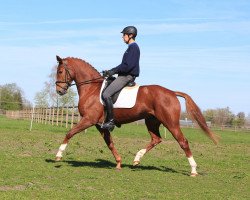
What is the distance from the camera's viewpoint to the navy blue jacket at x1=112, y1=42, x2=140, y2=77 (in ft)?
35.1

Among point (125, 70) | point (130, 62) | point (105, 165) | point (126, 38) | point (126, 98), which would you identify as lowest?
point (105, 165)

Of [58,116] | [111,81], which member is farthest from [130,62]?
[58,116]

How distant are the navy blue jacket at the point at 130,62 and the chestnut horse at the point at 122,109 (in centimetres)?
59

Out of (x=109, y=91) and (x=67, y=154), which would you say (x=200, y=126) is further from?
(x=67, y=154)

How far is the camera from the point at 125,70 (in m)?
10.8

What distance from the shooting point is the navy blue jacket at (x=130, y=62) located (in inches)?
421

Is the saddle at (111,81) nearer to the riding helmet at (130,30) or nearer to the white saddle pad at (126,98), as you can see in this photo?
the white saddle pad at (126,98)

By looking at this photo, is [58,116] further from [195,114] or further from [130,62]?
[130,62]

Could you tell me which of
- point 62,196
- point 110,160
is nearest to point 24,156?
point 110,160

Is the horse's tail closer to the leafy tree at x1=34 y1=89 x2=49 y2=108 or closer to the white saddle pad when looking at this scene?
the white saddle pad

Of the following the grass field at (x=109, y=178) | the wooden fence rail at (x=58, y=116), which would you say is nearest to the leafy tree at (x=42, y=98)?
the wooden fence rail at (x=58, y=116)

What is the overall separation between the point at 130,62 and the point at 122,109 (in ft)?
4.33

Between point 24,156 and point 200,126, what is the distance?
18.0ft

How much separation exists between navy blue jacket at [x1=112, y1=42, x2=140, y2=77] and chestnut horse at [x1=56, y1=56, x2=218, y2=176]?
0.59m
